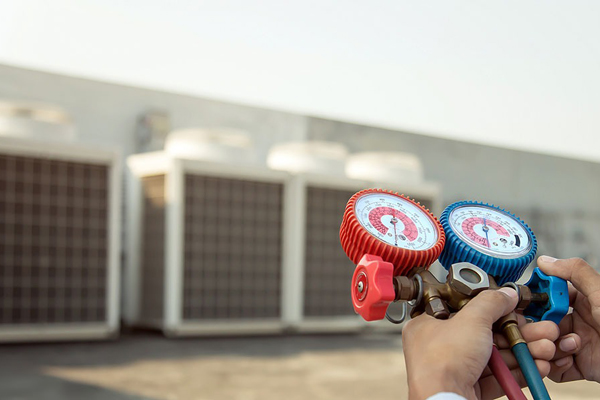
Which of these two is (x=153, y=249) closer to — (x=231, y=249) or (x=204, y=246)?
(x=204, y=246)

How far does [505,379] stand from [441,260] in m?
0.25

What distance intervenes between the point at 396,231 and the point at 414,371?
9.3 inches

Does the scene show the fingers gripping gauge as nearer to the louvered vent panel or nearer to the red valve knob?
the red valve knob

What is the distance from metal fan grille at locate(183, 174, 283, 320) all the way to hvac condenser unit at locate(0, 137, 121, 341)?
1187 mm

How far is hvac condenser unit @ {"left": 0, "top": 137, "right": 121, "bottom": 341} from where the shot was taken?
824 centimetres

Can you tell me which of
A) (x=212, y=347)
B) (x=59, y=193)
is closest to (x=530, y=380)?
(x=212, y=347)

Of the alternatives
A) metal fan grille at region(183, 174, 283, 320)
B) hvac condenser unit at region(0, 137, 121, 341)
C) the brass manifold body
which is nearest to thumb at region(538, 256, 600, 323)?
the brass manifold body

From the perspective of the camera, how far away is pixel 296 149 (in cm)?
1095

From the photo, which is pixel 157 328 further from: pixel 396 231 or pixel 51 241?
pixel 396 231

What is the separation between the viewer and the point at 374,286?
94 centimetres

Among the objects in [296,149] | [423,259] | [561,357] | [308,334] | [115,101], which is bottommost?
[308,334]

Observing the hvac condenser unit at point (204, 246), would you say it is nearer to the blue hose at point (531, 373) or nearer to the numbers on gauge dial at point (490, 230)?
the numbers on gauge dial at point (490, 230)

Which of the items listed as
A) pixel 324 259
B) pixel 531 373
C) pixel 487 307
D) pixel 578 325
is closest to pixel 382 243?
pixel 487 307

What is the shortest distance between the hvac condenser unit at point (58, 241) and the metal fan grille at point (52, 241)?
0.5 inches
